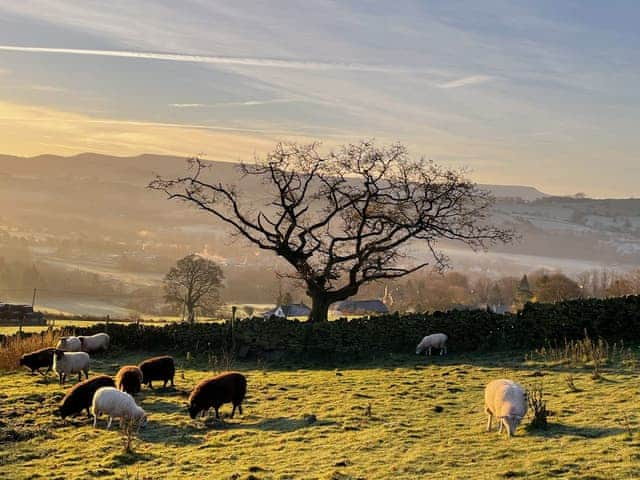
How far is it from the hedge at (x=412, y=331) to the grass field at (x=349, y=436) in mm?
6147

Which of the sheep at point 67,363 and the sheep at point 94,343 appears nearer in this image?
the sheep at point 67,363

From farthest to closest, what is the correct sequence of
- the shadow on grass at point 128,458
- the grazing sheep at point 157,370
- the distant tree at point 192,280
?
the distant tree at point 192,280 → the grazing sheep at point 157,370 → the shadow on grass at point 128,458

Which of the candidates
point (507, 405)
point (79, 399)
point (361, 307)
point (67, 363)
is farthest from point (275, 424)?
point (361, 307)

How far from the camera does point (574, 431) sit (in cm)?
1246

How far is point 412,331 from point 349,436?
15.5 meters

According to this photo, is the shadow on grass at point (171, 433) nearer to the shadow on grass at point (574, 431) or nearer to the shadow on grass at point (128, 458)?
the shadow on grass at point (128, 458)

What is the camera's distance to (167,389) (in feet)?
67.8

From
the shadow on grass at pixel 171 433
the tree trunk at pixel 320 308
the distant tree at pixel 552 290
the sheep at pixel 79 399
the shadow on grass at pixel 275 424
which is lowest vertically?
the shadow on grass at pixel 171 433

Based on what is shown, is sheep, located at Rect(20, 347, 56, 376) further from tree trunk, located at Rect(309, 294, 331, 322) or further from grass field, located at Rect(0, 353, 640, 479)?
tree trunk, located at Rect(309, 294, 331, 322)

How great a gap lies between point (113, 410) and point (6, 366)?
43.6 ft

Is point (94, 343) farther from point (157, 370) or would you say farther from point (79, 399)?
point (79, 399)

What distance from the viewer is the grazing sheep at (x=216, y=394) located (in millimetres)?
15930

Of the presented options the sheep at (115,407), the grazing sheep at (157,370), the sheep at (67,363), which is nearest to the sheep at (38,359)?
the sheep at (67,363)

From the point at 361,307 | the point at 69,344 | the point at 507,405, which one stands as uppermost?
the point at 361,307
